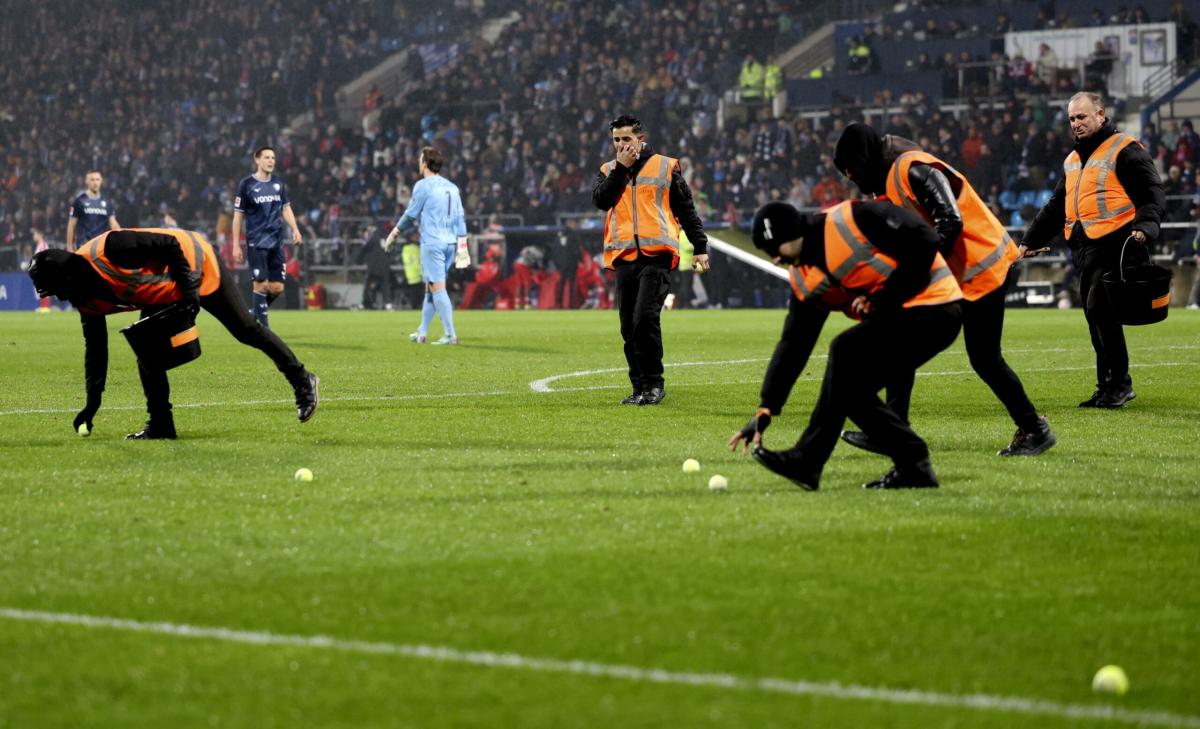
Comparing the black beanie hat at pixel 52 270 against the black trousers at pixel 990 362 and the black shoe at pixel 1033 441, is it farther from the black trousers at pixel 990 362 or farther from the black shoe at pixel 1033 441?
the black shoe at pixel 1033 441

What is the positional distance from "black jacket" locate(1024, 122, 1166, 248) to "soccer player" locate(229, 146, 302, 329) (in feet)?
36.1

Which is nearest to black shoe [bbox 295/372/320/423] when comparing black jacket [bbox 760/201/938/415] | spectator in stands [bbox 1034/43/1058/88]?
black jacket [bbox 760/201/938/415]

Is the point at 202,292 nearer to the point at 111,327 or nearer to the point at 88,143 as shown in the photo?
the point at 111,327

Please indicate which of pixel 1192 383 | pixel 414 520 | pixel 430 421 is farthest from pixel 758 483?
pixel 1192 383

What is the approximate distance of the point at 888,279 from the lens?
23.4ft

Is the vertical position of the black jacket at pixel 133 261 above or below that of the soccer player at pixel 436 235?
above

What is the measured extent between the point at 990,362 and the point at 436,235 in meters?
13.2

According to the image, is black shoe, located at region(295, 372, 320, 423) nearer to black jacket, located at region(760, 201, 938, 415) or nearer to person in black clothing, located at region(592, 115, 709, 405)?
person in black clothing, located at region(592, 115, 709, 405)

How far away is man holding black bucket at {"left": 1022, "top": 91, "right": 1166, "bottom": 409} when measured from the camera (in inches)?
447

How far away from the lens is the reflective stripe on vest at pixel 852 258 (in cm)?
694

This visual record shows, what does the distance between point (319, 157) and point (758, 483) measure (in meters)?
38.3

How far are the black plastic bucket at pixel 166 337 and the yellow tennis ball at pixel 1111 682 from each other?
645 centimetres

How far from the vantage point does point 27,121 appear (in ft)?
169

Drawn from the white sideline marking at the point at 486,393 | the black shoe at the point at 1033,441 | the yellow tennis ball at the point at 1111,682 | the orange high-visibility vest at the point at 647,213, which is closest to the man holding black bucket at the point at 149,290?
the white sideline marking at the point at 486,393
